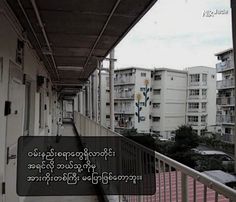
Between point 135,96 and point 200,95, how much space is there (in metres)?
8.47

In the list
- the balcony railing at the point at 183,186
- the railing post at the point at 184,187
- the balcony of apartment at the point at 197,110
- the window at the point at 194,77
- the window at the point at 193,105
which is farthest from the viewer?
the window at the point at 193,105

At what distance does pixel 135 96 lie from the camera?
25.2m

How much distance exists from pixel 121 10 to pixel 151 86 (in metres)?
22.9

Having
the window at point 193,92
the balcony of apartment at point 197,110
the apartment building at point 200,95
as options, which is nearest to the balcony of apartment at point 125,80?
the apartment building at point 200,95

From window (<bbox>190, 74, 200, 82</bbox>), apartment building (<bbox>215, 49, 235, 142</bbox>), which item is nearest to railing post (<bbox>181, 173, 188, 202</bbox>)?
apartment building (<bbox>215, 49, 235, 142</bbox>)

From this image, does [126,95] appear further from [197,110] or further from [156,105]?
[197,110]

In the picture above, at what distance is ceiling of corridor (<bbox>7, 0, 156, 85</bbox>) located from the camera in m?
2.32

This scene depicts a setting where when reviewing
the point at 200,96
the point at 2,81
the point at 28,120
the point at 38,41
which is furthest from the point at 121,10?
the point at 200,96

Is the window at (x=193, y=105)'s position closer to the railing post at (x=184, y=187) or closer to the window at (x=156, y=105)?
the window at (x=156, y=105)

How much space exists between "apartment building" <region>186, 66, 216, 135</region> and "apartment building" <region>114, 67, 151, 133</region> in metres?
5.71

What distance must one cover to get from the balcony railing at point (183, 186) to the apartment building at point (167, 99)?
54.4 feet

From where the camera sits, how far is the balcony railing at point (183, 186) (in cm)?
88

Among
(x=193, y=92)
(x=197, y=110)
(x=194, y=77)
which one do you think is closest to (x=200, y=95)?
(x=197, y=110)

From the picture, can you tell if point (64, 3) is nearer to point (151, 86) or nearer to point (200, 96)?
point (200, 96)
